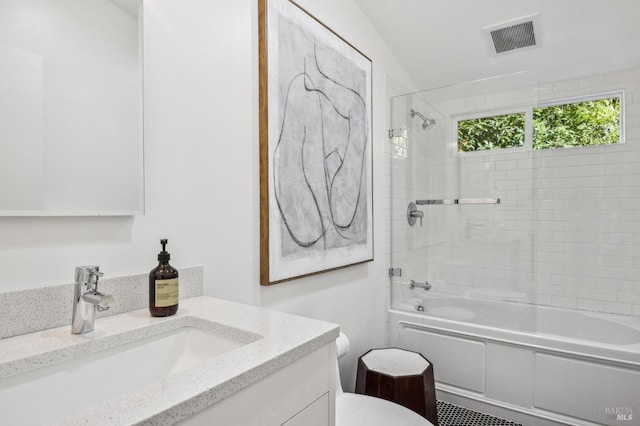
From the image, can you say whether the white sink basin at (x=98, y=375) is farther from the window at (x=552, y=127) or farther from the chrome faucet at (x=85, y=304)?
the window at (x=552, y=127)

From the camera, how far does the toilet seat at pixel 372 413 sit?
5.02 ft

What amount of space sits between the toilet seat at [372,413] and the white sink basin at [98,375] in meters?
0.85

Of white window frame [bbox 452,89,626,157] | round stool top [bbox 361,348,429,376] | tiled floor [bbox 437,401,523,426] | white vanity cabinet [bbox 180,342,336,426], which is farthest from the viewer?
white window frame [bbox 452,89,626,157]

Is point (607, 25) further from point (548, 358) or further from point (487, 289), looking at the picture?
point (548, 358)

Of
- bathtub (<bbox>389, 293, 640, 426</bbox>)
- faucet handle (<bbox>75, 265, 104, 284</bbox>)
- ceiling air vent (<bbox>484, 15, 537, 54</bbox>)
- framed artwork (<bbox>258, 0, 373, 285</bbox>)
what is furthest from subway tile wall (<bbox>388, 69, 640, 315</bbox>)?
faucet handle (<bbox>75, 265, 104, 284</bbox>)

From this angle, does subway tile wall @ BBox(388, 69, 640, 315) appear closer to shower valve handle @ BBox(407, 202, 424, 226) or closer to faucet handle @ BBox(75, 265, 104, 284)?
shower valve handle @ BBox(407, 202, 424, 226)

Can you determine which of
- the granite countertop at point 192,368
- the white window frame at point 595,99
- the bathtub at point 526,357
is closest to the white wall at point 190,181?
the granite countertop at point 192,368

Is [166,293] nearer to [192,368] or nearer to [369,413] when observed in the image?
[192,368]

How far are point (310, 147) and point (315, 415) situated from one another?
3.99 ft

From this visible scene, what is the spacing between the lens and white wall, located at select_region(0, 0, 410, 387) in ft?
3.06

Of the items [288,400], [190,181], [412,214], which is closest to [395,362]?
[412,214]

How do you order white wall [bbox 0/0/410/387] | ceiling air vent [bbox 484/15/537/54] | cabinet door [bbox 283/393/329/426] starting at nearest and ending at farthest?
1. cabinet door [bbox 283/393/329/426]
2. white wall [bbox 0/0/410/387]
3. ceiling air vent [bbox 484/15/537/54]

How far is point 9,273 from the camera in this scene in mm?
851

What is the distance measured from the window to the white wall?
174cm
